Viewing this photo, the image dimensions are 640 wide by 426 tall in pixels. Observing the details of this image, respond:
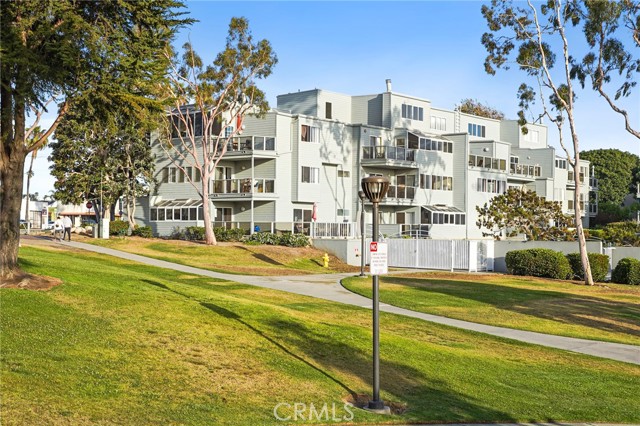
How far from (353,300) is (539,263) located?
18.2m

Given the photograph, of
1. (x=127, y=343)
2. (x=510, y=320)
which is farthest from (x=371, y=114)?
(x=127, y=343)

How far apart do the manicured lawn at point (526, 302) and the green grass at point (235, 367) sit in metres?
4.76

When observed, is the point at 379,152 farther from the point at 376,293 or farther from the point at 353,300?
the point at 376,293

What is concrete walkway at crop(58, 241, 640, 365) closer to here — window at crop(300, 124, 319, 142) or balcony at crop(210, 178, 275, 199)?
balcony at crop(210, 178, 275, 199)

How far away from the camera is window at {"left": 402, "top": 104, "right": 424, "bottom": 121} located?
64750mm

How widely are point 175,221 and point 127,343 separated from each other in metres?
43.0

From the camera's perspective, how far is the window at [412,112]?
Answer: 64750 millimetres

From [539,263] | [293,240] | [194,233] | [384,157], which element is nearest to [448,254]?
[539,263]

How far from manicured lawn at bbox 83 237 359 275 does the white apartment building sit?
5.08 m

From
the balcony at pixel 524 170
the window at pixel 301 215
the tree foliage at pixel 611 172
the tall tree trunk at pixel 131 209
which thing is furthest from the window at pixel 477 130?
the tall tree trunk at pixel 131 209

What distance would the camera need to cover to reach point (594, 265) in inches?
1561

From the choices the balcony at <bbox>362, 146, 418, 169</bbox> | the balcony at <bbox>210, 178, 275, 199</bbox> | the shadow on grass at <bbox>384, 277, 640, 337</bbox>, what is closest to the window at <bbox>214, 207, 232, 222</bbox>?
the balcony at <bbox>210, 178, 275, 199</bbox>

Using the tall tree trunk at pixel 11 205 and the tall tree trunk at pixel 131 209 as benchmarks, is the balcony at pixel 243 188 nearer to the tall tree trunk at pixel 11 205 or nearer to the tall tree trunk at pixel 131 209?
the tall tree trunk at pixel 131 209

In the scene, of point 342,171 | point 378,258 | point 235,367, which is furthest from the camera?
point 342,171
